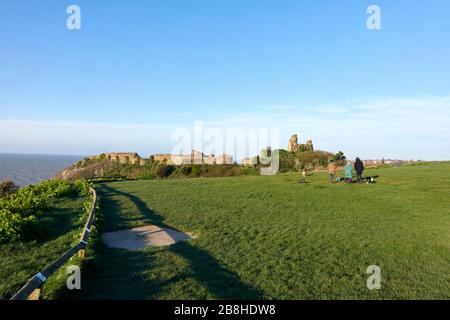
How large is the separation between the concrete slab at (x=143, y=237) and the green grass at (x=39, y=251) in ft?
3.23

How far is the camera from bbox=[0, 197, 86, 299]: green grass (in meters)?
6.34

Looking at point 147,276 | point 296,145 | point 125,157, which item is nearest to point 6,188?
point 147,276

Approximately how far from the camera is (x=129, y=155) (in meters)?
66.2

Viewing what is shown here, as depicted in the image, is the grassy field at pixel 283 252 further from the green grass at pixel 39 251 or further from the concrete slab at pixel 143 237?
the green grass at pixel 39 251

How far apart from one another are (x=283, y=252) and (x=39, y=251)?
590cm

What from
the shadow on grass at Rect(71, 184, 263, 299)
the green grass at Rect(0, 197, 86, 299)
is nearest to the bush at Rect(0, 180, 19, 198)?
the green grass at Rect(0, 197, 86, 299)

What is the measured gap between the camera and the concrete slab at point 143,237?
29.1 feet

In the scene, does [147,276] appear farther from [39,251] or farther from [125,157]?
[125,157]

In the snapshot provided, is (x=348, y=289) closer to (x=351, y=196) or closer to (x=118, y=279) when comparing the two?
(x=118, y=279)

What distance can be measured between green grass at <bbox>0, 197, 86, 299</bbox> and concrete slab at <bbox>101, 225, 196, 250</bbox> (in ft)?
3.23

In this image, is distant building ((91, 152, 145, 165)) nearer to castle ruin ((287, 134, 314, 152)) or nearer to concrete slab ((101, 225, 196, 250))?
castle ruin ((287, 134, 314, 152))
